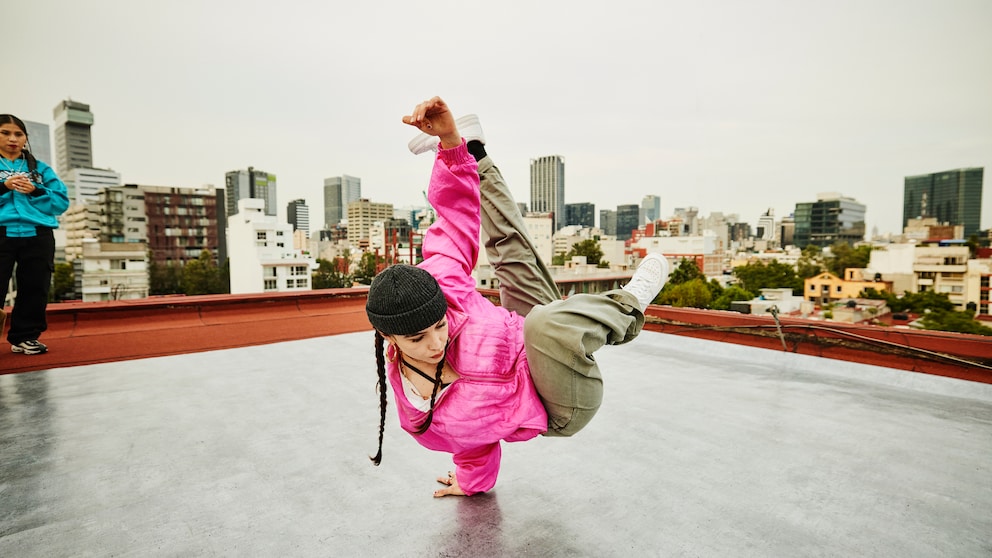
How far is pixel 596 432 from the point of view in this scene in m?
1.70

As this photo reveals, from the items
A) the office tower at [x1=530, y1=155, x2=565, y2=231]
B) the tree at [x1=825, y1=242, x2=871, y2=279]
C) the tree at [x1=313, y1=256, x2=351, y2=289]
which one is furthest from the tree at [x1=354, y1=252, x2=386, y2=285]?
the office tower at [x1=530, y1=155, x2=565, y2=231]

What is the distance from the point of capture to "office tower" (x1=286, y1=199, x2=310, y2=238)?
247 ft

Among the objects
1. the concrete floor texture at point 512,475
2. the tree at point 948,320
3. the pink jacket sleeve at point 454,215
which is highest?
the pink jacket sleeve at point 454,215

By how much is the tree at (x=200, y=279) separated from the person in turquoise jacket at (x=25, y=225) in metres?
→ 37.4

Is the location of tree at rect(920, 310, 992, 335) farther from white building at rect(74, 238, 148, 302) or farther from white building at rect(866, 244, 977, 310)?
white building at rect(74, 238, 148, 302)

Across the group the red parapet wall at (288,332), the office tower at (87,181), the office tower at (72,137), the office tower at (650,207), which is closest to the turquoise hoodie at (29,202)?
the red parapet wall at (288,332)

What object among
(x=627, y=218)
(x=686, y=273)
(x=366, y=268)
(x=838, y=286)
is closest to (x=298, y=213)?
(x=366, y=268)

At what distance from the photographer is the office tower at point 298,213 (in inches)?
2970

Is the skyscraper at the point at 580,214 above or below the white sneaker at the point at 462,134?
above

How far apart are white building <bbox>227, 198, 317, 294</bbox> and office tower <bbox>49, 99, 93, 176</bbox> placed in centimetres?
7367

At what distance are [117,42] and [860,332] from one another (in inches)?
547

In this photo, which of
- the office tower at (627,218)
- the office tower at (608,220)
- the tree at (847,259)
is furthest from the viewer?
the office tower at (608,220)

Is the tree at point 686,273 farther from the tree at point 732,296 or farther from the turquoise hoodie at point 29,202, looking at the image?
the turquoise hoodie at point 29,202

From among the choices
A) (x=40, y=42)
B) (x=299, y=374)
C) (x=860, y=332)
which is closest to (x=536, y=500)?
(x=299, y=374)
